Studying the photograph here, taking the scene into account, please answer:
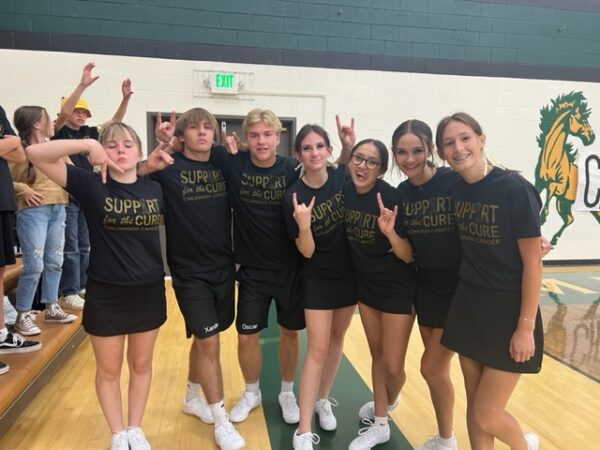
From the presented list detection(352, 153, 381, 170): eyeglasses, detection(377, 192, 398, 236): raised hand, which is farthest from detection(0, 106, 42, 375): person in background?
detection(377, 192, 398, 236): raised hand

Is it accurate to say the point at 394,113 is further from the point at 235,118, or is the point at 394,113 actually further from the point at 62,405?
the point at 62,405

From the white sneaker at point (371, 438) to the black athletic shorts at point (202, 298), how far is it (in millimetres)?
929

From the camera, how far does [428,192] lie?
1.99 metres

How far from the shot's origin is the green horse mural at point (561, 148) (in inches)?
262

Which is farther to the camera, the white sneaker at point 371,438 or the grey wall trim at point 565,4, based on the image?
the grey wall trim at point 565,4

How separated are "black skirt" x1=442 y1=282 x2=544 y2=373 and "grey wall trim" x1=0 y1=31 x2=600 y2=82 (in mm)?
4838

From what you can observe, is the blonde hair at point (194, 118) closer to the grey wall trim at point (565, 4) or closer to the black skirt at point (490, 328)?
the black skirt at point (490, 328)

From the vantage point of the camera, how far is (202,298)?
2.28m

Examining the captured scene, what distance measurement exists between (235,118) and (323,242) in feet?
13.0

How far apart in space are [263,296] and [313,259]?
15.8 inches

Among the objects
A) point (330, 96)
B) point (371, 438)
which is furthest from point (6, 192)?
point (330, 96)

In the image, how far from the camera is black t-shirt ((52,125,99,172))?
328cm

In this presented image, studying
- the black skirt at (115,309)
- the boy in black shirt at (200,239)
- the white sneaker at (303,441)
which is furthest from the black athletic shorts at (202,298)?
the white sneaker at (303,441)

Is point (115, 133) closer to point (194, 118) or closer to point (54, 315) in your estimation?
point (194, 118)
